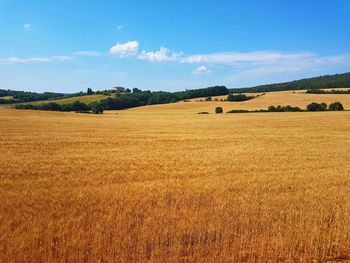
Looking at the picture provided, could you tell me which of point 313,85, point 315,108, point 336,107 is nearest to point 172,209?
point 315,108

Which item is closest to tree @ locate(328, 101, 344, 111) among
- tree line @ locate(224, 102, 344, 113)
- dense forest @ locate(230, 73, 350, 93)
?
tree line @ locate(224, 102, 344, 113)

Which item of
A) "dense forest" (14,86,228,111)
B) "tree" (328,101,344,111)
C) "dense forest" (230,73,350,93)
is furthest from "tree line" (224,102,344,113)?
"dense forest" (230,73,350,93)

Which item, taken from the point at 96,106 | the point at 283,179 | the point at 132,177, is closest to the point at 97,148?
the point at 132,177

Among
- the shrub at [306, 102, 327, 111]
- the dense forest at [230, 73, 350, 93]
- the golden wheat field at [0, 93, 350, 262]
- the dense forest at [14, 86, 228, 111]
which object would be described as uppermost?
the dense forest at [230, 73, 350, 93]

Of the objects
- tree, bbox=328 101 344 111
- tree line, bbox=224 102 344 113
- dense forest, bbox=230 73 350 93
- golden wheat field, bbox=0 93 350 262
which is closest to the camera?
A: golden wheat field, bbox=0 93 350 262

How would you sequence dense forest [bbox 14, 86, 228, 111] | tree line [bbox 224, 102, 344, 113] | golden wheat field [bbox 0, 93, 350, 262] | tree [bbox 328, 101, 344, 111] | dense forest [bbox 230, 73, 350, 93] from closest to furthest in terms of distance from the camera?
golden wheat field [bbox 0, 93, 350, 262] < tree [bbox 328, 101, 344, 111] < tree line [bbox 224, 102, 344, 113] < dense forest [bbox 14, 86, 228, 111] < dense forest [bbox 230, 73, 350, 93]

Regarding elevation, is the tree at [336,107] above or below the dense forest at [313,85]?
below

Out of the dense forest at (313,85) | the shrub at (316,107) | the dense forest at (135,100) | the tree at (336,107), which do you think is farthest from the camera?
the dense forest at (313,85)

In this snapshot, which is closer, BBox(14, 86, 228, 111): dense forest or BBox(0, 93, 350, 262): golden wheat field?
BBox(0, 93, 350, 262): golden wheat field

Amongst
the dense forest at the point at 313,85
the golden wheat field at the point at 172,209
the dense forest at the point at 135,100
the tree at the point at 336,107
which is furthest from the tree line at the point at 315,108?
the dense forest at the point at 313,85

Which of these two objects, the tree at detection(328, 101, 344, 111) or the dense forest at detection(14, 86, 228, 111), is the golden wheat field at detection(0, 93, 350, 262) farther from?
the dense forest at detection(14, 86, 228, 111)

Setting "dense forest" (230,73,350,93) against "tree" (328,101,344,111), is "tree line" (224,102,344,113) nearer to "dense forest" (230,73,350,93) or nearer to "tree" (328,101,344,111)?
"tree" (328,101,344,111)

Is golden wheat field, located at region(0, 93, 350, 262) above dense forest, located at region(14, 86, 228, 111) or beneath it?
beneath

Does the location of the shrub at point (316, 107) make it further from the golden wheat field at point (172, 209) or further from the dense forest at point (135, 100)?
the golden wheat field at point (172, 209)
